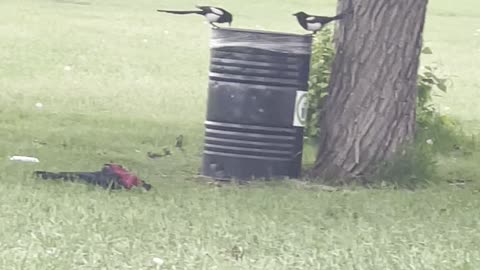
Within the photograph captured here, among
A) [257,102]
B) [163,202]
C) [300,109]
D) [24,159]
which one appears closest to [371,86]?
[300,109]

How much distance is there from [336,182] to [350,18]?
902mm

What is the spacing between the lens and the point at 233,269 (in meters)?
4.52

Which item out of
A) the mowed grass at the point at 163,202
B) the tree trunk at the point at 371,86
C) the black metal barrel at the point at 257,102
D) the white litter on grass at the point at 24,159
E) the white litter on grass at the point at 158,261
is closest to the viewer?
the white litter on grass at the point at 158,261

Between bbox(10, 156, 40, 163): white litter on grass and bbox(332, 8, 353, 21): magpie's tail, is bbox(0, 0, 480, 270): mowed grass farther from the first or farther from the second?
A: bbox(332, 8, 353, 21): magpie's tail

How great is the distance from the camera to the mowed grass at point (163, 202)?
187 inches

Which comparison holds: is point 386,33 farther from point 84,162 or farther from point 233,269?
point 233,269

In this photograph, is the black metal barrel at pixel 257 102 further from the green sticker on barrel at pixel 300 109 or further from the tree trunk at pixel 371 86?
the tree trunk at pixel 371 86

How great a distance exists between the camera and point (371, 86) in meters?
6.86

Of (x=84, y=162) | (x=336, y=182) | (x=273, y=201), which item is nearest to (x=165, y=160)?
(x=84, y=162)

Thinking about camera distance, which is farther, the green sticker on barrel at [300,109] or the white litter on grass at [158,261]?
the green sticker on barrel at [300,109]

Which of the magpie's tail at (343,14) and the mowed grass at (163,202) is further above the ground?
Result: the magpie's tail at (343,14)

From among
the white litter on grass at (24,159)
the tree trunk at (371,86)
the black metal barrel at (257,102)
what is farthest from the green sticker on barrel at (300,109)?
the white litter on grass at (24,159)

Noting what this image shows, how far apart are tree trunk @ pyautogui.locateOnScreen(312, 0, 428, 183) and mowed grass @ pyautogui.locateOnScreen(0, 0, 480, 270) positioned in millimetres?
347

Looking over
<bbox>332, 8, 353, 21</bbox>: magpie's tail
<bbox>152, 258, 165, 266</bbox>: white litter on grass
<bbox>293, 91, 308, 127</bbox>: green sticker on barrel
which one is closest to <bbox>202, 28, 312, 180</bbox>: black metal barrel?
<bbox>293, 91, 308, 127</bbox>: green sticker on barrel
